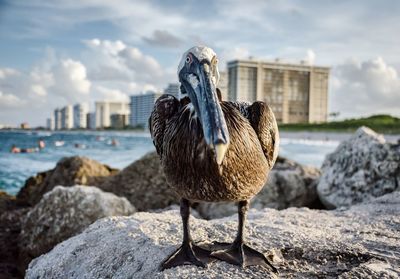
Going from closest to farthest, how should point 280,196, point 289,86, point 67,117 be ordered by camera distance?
point 280,196 < point 289,86 < point 67,117

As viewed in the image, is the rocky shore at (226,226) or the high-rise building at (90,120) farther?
the high-rise building at (90,120)

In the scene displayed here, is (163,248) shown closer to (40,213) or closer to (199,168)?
(199,168)

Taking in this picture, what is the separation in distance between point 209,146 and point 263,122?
0.86 m

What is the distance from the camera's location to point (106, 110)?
120062 mm

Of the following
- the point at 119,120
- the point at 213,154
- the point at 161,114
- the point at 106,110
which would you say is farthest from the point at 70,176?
the point at 106,110

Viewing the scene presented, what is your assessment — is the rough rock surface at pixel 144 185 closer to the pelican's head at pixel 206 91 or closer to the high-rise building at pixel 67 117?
the pelican's head at pixel 206 91

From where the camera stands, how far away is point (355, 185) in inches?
250

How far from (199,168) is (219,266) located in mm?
918

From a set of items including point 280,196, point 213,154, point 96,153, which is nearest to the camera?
point 213,154

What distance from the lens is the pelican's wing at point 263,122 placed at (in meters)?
3.04

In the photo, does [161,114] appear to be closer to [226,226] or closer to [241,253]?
[241,253]

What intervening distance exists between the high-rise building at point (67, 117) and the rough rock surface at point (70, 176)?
116 m

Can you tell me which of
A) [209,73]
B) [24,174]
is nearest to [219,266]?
[209,73]

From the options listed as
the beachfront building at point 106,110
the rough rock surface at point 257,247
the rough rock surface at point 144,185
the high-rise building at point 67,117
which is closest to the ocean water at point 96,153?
the rough rock surface at point 144,185
